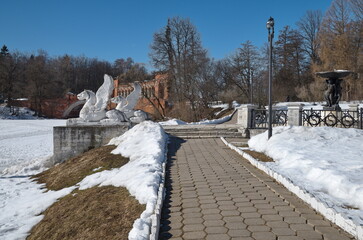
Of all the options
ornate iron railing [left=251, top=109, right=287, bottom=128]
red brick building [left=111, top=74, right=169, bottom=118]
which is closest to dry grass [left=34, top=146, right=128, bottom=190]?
ornate iron railing [left=251, top=109, right=287, bottom=128]

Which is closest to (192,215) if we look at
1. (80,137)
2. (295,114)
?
(295,114)

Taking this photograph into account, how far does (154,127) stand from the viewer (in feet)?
45.2

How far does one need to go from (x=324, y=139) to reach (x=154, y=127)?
23.1 feet

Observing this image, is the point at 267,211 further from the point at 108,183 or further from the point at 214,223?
the point at 108,183

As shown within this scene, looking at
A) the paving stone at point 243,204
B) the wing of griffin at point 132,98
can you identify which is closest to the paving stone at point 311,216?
the paving stone at point 243,204

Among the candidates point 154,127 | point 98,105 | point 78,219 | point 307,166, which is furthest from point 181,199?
point 98,105

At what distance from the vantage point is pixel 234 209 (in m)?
4.59

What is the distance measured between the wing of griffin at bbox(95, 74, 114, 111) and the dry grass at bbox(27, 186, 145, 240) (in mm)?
8773

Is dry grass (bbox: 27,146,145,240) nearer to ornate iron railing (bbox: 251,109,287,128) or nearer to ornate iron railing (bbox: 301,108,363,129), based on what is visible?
ornate iron railing (bbox: 251,109,287,128)

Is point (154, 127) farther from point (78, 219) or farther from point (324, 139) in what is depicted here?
point (78, 219)

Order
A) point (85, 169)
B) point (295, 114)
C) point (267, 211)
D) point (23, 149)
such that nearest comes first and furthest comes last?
point (267, 211) < point (85, 169) < point (295, 114) < point (23, 149)

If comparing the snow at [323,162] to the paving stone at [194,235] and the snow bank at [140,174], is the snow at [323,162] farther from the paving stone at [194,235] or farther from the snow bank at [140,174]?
the snow bank at [140,174]

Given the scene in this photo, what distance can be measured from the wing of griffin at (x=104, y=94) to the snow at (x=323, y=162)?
772 cm

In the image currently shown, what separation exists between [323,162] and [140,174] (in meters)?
4.21
